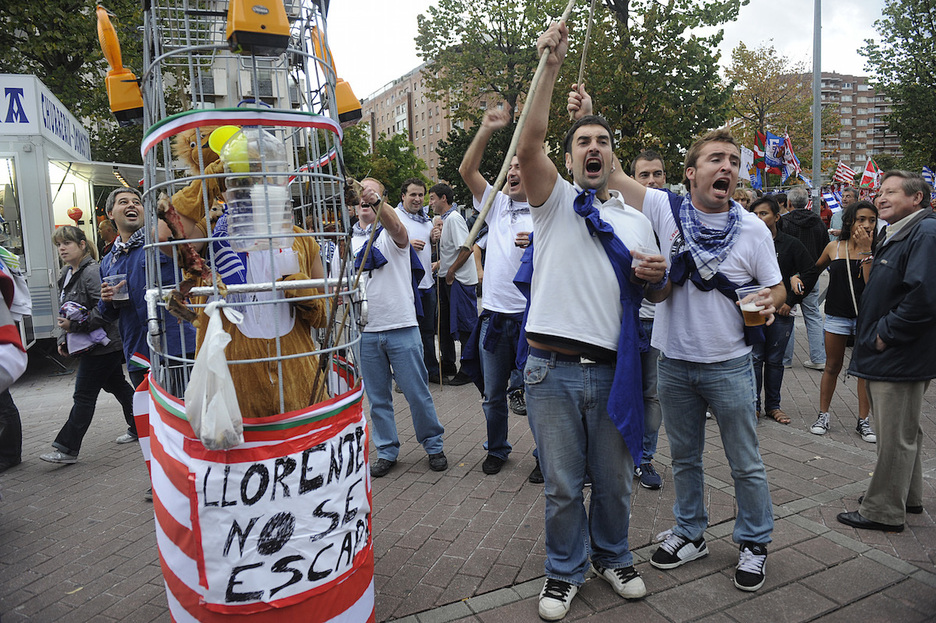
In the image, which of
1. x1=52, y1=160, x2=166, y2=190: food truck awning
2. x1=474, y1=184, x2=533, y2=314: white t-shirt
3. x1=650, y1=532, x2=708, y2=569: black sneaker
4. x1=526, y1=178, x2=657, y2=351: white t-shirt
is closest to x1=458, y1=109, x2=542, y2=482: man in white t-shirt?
x1=474, y1=184, x2=533, y2=314: white t-shirt

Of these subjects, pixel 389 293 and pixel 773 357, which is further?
pixel 773 357

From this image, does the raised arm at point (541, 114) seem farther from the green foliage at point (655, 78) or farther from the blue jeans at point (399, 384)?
the green foliage at point (655, 78)

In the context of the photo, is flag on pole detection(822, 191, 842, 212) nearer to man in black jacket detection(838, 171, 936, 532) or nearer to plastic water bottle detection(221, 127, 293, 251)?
man in black jacket detection(838, 171, 936, 532)

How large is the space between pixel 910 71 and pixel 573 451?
94.7 ft

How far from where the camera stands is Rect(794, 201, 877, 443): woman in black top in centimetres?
541

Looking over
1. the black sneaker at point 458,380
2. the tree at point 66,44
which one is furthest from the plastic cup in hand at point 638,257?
the tree at point 66,44

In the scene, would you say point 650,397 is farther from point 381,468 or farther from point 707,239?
point 381,468

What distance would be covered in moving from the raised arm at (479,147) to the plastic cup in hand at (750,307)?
1.41 m

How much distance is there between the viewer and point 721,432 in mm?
3182

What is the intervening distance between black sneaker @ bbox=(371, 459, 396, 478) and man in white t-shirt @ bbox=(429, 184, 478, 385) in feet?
6.99

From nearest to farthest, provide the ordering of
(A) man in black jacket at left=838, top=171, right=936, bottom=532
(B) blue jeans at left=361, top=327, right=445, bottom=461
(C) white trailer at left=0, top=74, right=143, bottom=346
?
(A) man in black jacket at left=838, top=171, right=936, bottom=532 → (B) blue jeans at left=361, top=327, right=445, bottom=461 → (C) white trailer at left=0, top=74, right=143, bottom=346

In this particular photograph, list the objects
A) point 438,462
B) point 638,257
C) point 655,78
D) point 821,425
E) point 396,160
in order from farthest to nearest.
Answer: point 396,160 < point 655,78 < point 821,425 < point 438,462 < point 638,257

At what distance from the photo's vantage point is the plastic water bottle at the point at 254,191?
2184 mm

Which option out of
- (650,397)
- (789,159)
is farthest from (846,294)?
(789,159)
